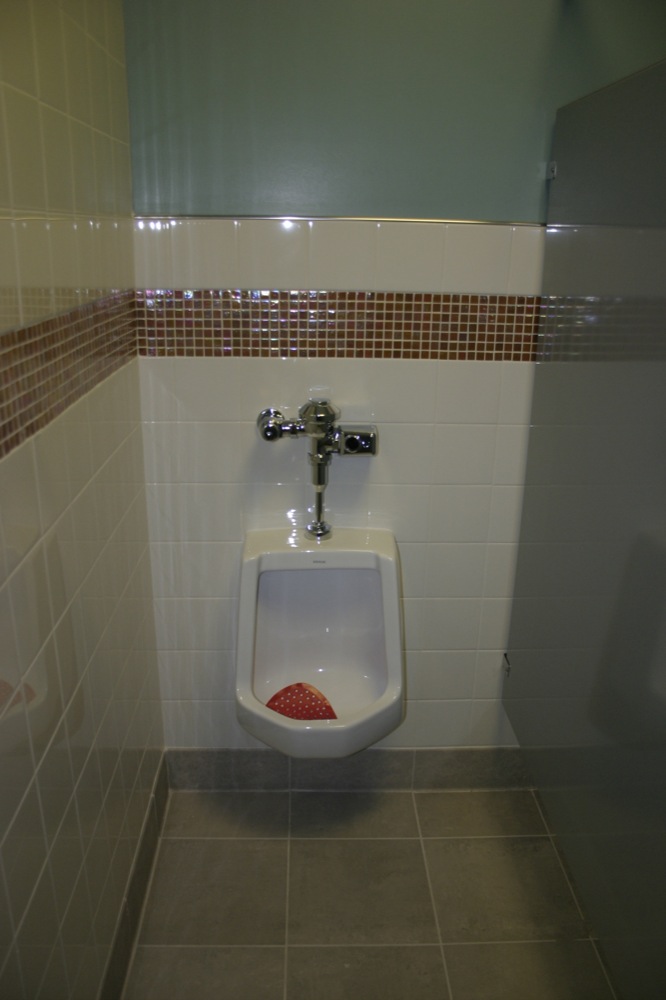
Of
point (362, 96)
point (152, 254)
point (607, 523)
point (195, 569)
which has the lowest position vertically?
point (195, 569)

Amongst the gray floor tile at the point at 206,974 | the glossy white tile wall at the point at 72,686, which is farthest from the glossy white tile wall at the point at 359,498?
the gray floor tile at the point at 206,974

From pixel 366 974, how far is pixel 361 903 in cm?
18

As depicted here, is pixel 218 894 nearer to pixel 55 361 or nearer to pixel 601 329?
pixel 55 361

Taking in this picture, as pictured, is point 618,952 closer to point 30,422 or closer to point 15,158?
point 30,422

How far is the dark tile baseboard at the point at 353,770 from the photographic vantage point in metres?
2.14

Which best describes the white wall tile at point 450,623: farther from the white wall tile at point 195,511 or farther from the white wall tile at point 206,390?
the white wall tile at point 206,390

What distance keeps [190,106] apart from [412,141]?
48cm

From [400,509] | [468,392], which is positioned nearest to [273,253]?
[468,392]

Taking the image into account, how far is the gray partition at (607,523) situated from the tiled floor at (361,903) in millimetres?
275

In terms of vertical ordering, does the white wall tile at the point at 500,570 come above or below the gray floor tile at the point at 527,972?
above

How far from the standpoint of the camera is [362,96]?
1689mm

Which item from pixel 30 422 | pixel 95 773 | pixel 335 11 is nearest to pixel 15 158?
pixel 30 422

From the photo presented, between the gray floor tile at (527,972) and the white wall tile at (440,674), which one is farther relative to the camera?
the white wall tile at (440,674)

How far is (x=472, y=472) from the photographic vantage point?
1944 millimetres
